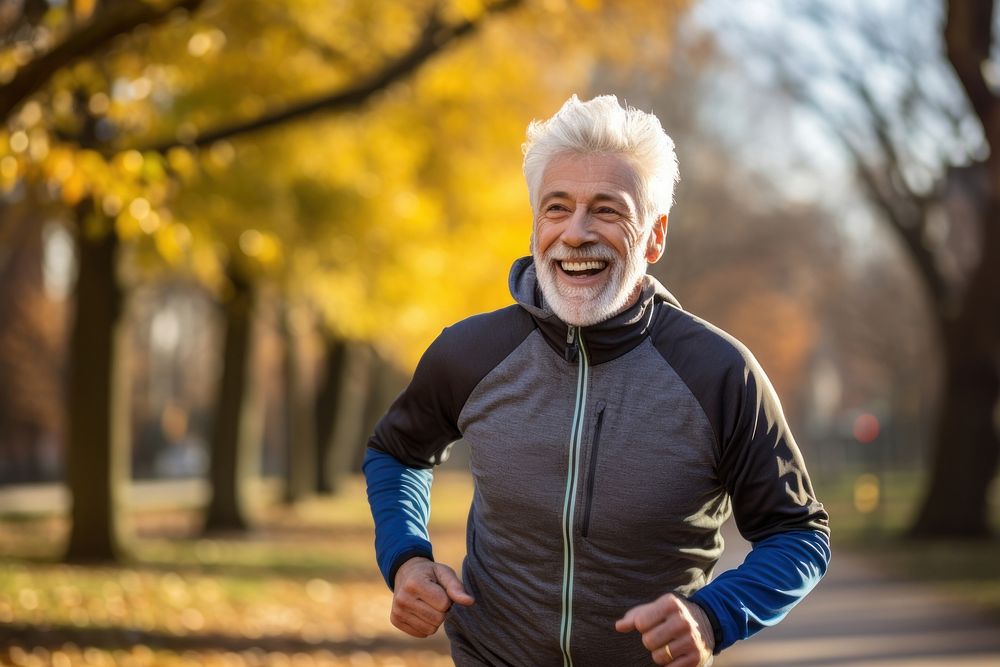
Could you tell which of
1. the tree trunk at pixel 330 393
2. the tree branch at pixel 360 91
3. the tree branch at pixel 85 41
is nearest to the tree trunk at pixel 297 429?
the tree trunk at pixel 330 393

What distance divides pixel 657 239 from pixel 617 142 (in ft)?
1.03

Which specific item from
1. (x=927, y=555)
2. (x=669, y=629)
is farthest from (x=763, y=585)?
(x=927, y=555)

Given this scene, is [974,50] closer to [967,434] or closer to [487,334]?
[967,434]

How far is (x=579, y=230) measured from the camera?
3293mm

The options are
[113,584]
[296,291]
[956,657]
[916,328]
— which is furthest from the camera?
[916,328]

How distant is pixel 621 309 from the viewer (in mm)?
3359

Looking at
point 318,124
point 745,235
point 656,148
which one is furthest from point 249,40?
point 745,235

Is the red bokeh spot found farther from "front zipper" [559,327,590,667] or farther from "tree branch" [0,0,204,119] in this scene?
"front zipper" [559,327,590,667]

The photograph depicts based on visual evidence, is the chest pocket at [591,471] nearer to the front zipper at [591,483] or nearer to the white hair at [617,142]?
the front zipper at [591,483]

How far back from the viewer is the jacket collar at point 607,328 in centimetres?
331

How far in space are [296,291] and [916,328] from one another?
3267cm

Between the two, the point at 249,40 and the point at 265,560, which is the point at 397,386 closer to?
the point at 265,560

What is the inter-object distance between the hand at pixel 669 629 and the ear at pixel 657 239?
890mm

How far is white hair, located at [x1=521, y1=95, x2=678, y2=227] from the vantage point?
3301mm
